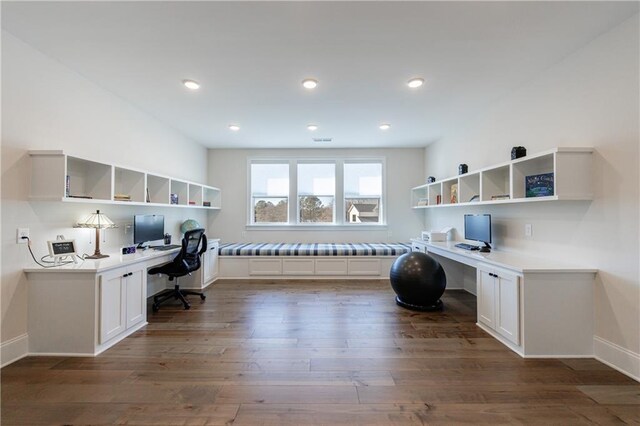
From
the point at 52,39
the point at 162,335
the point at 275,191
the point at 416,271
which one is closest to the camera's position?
the point at 52,39

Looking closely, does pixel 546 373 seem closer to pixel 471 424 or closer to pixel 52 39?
pixel 471 424

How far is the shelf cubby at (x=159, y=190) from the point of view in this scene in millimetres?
4000

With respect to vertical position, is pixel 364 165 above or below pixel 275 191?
above

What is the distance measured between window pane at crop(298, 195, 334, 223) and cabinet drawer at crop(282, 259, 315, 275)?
1160mm

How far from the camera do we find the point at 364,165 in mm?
6008

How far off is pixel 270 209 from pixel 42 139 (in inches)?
153

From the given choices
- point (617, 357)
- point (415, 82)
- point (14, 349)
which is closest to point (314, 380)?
point (617, 357)

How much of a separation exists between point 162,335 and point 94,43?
2.79 m

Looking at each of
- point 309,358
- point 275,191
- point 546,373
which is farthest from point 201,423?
point 275,191

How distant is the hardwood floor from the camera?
1688mm

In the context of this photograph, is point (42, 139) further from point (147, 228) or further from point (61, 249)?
point (147, 228)

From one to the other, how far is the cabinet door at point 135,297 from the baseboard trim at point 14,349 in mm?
732

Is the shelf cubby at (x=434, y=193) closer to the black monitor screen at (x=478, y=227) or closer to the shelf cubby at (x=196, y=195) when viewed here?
the black monitor screen at (x=478, y=227)

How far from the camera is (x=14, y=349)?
227cm
